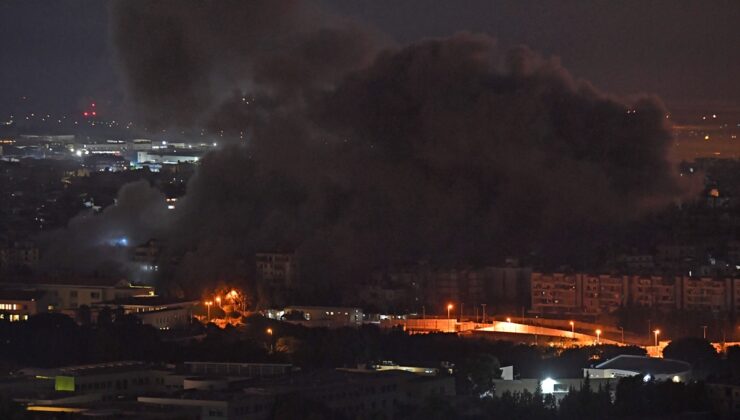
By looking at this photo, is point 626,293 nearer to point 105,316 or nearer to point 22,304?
point 105,316

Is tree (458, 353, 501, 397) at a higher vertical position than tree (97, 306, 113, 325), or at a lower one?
lower

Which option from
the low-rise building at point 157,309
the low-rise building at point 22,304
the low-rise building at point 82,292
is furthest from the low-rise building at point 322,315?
the low-rise building at point 22,304

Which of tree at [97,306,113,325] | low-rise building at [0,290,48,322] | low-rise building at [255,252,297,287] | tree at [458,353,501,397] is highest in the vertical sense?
low-rise building at [255,252,297,287]

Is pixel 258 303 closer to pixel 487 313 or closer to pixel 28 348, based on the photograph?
pixel 487 313

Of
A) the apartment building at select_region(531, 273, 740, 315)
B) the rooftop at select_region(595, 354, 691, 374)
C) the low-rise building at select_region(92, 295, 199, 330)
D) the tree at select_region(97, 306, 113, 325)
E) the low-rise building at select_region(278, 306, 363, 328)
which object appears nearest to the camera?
the rooftop at select_region(595, 354, 691, 374)

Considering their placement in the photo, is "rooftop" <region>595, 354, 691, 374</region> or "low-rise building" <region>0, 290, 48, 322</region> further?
"low-rise building" <region>0, 290, 48, 322</region>

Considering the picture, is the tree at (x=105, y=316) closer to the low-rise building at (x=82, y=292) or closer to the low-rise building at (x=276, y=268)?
the low-rise building at (x=82, y=292)

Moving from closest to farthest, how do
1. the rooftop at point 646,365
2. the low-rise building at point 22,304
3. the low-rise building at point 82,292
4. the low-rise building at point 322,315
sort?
the rooftop at point 646,365 < the low-rise building at point 322,315 < the low-rise building at point 22,304 < the low-rise building at point 82,292

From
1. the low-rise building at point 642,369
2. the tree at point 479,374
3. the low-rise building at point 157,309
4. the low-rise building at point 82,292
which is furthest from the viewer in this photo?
the low-rise building at point 82,292

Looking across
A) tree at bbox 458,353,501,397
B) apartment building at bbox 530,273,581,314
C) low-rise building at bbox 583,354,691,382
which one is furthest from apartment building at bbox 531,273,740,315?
tree at bbox 458,353,501,397

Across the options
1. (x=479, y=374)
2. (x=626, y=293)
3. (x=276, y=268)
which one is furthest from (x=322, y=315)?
(x=479, y=374)

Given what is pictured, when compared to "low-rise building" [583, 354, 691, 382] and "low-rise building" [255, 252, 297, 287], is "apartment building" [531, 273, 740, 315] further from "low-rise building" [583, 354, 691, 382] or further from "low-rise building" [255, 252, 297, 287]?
"low-rise building" [583, 354, 691, 382]

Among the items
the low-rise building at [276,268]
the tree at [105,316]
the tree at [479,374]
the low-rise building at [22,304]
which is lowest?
the tree at [479,374]
